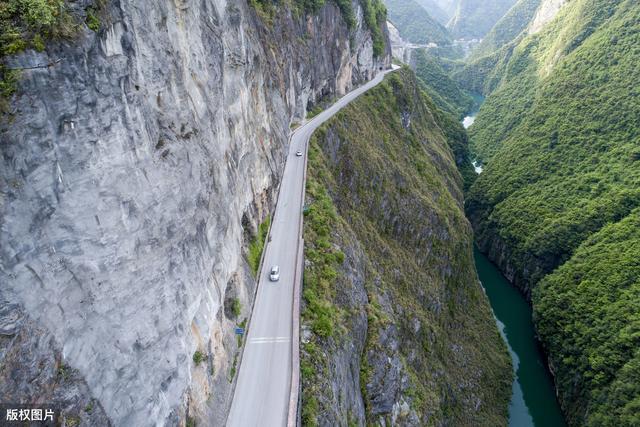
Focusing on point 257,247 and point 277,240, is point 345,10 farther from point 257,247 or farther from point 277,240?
point 257,247

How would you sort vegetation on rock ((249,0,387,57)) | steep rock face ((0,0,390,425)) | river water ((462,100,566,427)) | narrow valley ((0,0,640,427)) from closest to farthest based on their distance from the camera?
steep rock face ((0,0,390,425))
narrow valley ((0,0,640,427))
vegetation on rock ((249,0,387,57))
river water ((462,100,566,427))

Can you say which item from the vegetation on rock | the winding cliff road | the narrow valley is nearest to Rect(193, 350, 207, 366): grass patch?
the narrow valley

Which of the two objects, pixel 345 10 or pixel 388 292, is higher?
pixel 345 10

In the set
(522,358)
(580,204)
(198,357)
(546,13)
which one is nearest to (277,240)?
(198,357)

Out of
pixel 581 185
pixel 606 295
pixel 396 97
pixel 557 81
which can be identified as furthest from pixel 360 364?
pixel 557 81

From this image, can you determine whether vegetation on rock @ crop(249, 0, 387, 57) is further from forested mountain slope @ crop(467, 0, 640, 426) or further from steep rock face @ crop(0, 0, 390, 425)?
forested mountain slope @ crop(467, 0, 640, 426)

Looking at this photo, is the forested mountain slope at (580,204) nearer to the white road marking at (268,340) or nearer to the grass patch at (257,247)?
the white road marking at (268,340)

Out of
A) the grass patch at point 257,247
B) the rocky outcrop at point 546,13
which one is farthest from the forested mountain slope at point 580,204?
the grass patch at point 257,247
